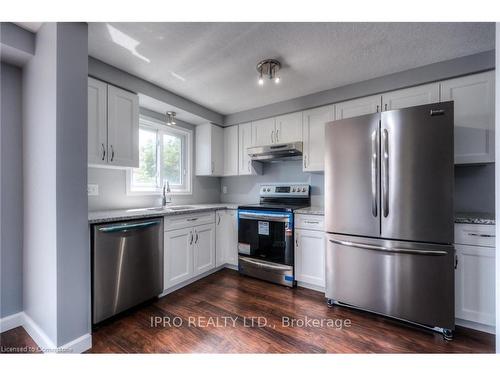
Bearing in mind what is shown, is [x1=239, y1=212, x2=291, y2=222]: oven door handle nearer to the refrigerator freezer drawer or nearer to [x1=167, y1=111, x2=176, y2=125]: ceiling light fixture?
the refrigerator freezer drawer

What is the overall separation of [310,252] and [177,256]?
1.50 m

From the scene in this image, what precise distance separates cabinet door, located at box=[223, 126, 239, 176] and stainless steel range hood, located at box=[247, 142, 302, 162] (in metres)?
0.41

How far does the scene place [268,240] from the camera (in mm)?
2662

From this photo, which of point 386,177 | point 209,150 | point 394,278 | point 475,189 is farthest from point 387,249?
point 209,150

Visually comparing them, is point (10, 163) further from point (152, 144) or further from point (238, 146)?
point (238, 146)

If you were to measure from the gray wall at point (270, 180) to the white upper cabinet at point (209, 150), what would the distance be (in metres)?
0.38

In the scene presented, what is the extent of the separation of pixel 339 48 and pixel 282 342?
241 centimetres

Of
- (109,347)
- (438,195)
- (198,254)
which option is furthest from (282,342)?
(438,195)

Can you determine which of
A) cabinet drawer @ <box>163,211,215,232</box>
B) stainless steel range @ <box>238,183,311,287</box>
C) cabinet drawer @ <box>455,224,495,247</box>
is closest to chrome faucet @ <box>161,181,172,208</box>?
cabinet drawer @ <box>163,211,215,232</box>

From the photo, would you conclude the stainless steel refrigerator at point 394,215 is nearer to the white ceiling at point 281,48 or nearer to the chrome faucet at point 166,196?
the white ceiling at point 281,48

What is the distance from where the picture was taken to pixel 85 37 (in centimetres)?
147

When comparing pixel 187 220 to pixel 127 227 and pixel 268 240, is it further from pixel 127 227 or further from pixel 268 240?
pixel 268 240

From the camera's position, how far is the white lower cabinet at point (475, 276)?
1.62 metres

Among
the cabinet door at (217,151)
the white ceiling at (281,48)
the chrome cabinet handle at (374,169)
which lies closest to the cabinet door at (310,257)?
the chrome cabinet handle at (374,169)
